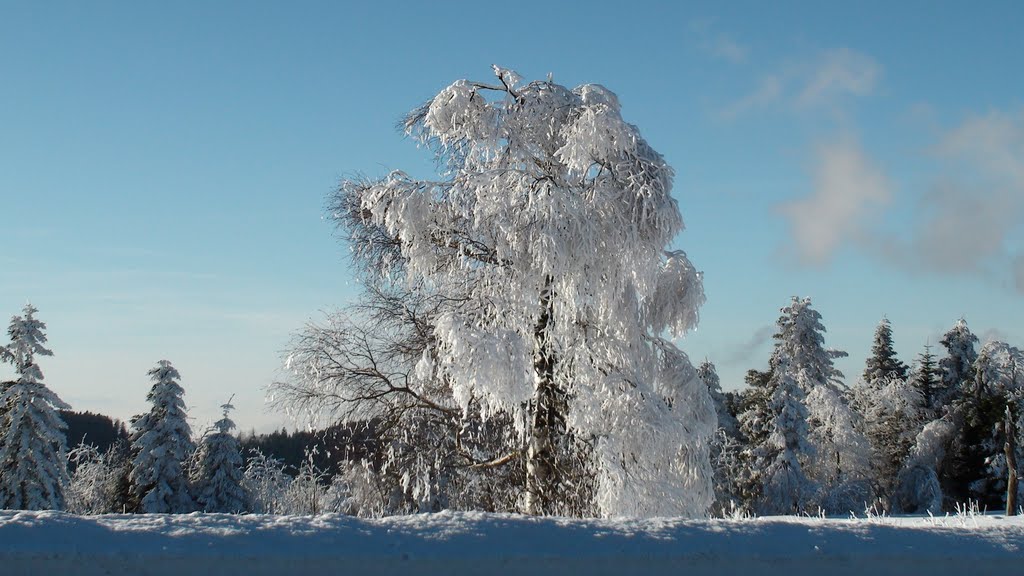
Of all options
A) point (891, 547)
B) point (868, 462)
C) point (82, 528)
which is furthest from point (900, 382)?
point (82, 528)

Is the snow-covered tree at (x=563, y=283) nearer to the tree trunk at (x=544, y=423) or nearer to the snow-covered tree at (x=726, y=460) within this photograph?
the tree trunk at (x=544, y=423)

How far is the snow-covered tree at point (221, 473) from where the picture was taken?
3709 cm

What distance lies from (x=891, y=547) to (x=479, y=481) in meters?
10.1

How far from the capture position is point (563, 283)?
45.2ft

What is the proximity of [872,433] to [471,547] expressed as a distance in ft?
144

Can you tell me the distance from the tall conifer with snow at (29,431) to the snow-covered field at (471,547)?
27049 millimetres

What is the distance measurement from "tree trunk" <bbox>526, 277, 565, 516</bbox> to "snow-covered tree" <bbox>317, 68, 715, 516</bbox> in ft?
0.08

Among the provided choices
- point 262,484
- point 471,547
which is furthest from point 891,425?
point 471,547

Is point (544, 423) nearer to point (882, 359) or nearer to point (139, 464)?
point (139, 464)

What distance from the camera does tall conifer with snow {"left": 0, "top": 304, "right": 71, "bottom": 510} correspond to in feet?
96.4

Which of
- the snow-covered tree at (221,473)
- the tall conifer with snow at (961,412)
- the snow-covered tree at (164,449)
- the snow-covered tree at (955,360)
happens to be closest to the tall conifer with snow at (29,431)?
the snow-covered tree at (164,449)

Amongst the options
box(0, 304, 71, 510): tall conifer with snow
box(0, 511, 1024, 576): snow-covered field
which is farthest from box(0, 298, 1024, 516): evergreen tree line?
box(0, 511, 1024, 576): snow-covered field

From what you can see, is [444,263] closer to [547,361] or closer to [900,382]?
[547,361]

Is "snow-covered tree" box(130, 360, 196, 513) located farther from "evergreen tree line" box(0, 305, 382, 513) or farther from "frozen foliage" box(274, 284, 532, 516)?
"frozen foliage" box(274, 284, 532, 516)
